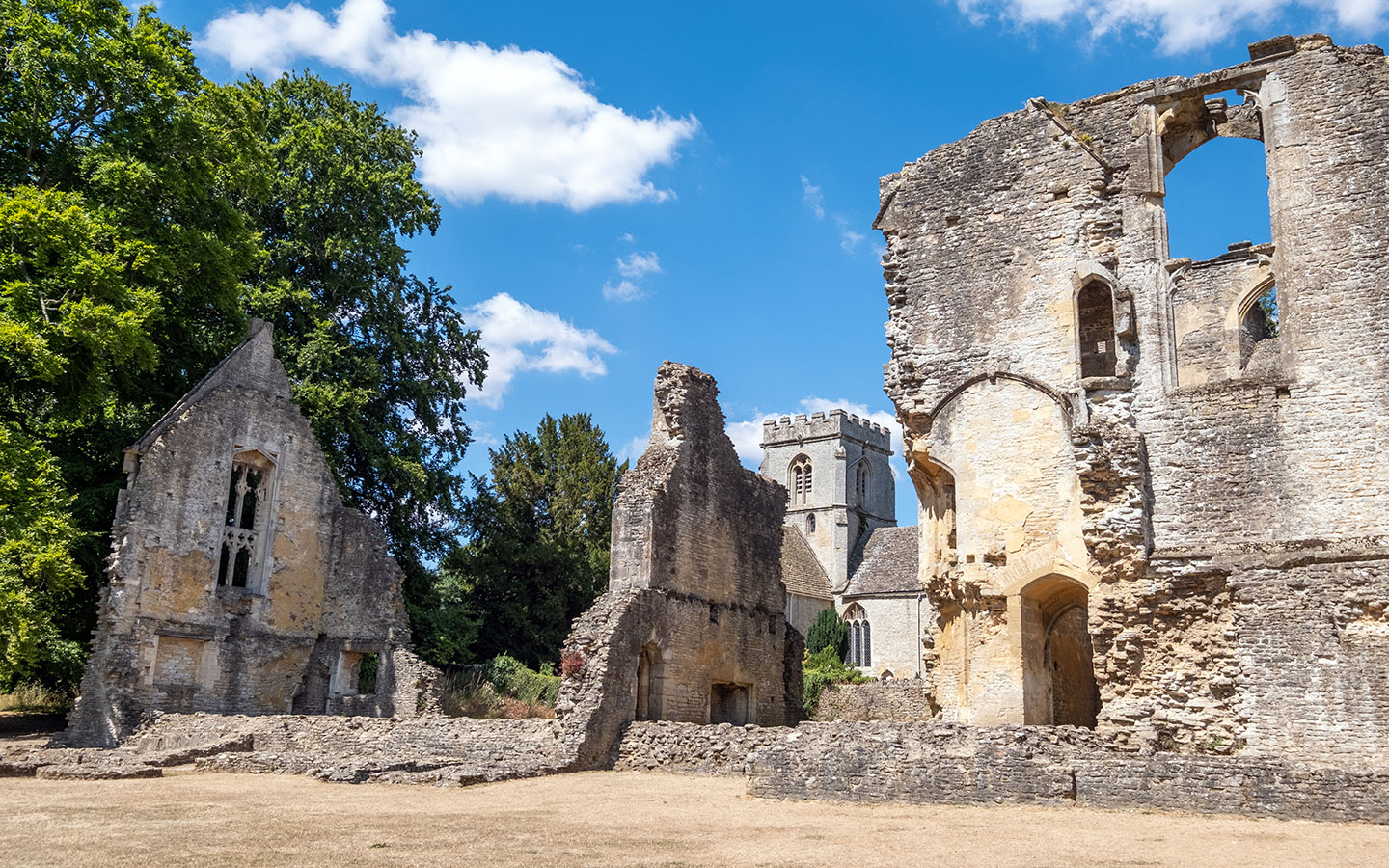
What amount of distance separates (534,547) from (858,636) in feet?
73.0

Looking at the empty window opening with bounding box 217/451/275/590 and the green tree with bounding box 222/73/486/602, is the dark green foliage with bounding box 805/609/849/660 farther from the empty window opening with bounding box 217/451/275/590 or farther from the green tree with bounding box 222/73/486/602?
the empty window opening with bounding box 217/451/275/590

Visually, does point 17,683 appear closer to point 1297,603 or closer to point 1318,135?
point 1297,603

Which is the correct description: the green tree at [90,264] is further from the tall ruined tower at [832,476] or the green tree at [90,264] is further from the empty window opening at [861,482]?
the empty window opening at [861,482]

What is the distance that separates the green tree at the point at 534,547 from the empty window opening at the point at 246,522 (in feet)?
17.7

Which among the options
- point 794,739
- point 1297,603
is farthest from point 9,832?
point 1297,603

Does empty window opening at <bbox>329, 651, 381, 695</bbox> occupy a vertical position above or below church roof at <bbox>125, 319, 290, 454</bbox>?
below

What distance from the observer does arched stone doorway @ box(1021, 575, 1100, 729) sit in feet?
48.7

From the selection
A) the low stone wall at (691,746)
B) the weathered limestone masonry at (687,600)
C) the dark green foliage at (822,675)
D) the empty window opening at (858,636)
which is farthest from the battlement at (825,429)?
the low stone wall at (691,746)

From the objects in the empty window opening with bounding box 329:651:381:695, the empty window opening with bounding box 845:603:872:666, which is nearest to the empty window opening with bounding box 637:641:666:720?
the empty window opening with bounding box 329:651:381:695

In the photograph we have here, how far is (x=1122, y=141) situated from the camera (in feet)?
51.6

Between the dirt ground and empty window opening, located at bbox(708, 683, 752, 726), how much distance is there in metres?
7.86

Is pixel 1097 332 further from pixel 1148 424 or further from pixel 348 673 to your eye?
pixel 348 673

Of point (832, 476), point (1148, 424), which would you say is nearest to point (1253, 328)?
point (1148, 424)

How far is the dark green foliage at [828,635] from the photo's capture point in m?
44.7
